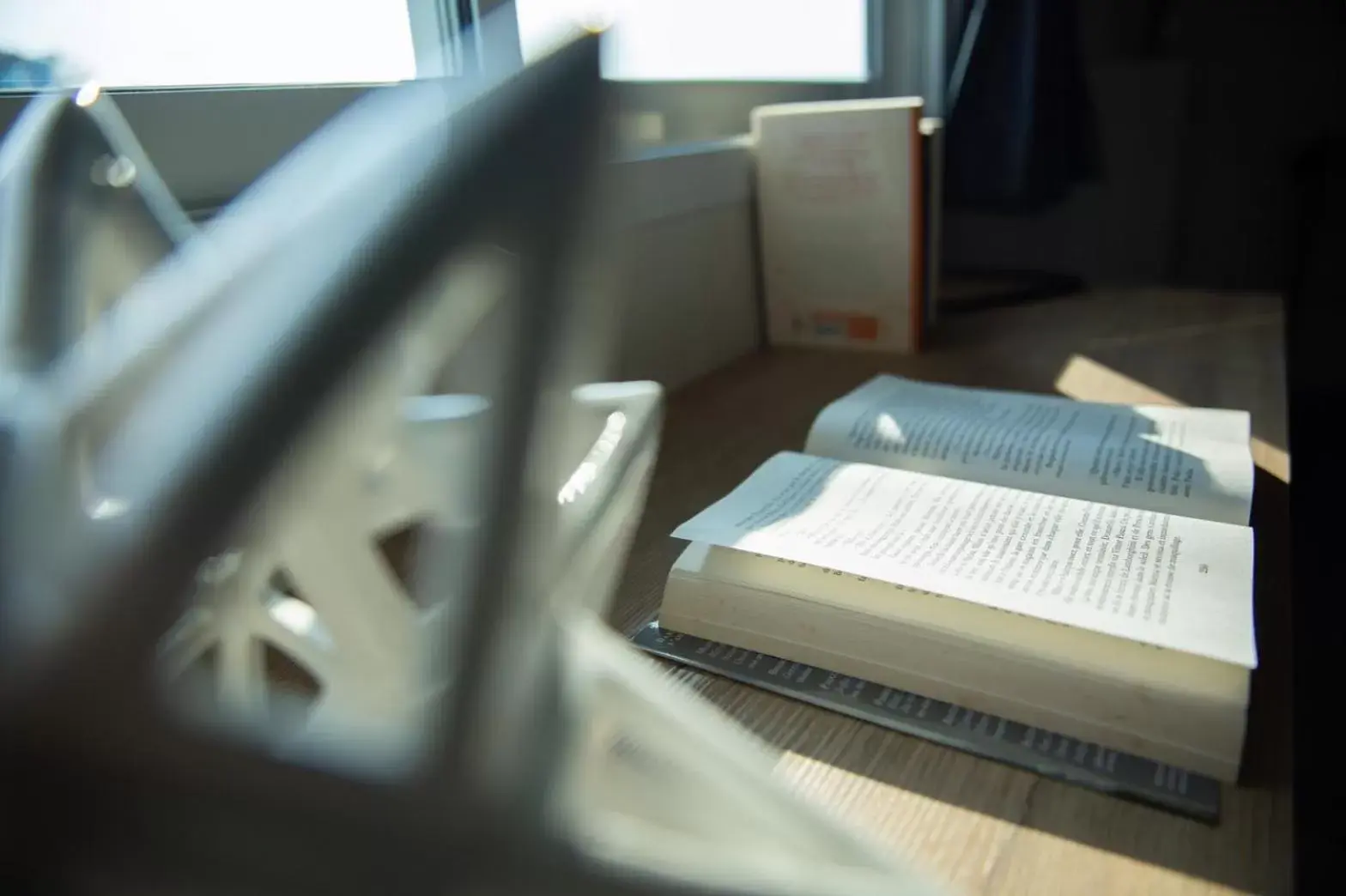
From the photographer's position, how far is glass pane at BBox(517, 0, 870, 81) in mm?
1001

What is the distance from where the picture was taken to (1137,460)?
51cm

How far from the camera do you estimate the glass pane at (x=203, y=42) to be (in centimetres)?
50

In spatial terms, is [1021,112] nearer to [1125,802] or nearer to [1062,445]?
[1062,445]

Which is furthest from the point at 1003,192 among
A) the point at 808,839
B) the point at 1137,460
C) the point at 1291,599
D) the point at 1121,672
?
the point at 808,839

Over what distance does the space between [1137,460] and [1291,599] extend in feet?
0.39

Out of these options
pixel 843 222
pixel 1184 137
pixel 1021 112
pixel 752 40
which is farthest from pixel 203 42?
pixel 1184 137

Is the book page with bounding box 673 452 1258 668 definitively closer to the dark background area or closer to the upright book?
the upright book

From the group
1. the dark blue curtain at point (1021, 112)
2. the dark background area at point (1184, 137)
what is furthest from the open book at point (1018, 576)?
the dark background area at point (1184, 137)

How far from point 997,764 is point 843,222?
2.15 ft

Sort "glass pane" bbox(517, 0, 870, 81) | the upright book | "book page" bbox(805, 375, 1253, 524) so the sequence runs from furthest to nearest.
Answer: "glass pane" bbox(517, 0, 870, 81) < the upright book < "book page" bbox(805, 375, 1253, 524)

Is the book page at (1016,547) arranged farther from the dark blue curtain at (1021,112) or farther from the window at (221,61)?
the dark blue curtain at (1021,112)

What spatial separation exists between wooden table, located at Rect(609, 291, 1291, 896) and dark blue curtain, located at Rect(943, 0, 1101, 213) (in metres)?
0.46

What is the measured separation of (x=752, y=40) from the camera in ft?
3.83

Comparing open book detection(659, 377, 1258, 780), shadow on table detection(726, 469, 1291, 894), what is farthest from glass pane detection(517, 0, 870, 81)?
shadow on table detection(726, 469, 1291, 894)
